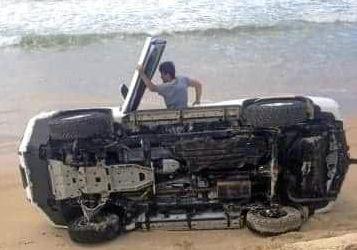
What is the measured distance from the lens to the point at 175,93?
8102 millimetres

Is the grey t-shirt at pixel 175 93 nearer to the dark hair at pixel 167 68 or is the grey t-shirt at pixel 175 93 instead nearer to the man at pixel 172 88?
the man at pixel 172 88

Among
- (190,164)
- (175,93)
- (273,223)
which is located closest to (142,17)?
(175,93)

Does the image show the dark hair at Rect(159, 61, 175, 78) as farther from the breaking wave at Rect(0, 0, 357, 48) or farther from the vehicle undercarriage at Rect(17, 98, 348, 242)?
the breaking wave at Rect(0, 0, 357, 48)

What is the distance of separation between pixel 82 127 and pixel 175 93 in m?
1.30

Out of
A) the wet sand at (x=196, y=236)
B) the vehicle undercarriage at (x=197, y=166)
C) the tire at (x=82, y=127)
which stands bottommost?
the wet sand at (x=196, y=236)

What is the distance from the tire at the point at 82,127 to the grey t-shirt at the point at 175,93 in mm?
981

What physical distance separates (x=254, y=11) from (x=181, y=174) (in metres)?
14.7

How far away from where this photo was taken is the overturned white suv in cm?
720

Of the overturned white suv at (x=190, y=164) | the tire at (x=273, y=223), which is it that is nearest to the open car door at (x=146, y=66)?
the overturned white suv at (x=190, y=164)

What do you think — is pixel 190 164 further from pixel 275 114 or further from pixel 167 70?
pixel 167 70

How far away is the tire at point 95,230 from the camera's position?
7.31 metres

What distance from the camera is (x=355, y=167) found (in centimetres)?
923

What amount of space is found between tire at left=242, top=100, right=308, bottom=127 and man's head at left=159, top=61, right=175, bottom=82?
3.79 feet

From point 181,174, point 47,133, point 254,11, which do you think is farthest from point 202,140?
point 254,11
